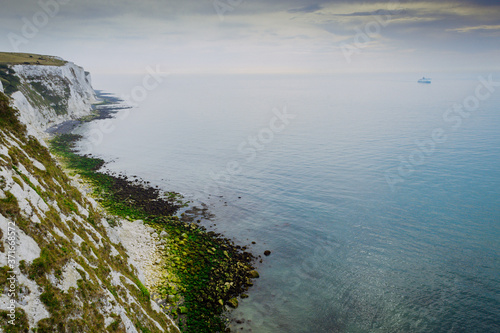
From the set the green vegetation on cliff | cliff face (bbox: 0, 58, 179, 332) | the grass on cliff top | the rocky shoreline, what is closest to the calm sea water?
the rocky shoreline

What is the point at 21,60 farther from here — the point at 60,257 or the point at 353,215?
the point at 353,215

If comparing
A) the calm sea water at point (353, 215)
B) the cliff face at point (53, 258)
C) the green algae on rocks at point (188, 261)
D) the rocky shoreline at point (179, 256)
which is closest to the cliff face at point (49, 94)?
the calm sea water at point (353, 215)

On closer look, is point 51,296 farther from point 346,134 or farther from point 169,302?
point 346,134

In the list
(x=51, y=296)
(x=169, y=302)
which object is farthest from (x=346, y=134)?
(x=51, y=296)

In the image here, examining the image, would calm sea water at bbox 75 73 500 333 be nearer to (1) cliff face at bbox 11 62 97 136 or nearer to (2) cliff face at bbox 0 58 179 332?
(2) cliff face at bbox 0 58 179 332

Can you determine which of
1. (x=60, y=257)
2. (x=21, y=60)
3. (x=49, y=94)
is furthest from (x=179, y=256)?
(x=21, y=60)

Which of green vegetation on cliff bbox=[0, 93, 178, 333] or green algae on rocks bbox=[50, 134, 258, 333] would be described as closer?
green vegetation on cliff bbox=[0, 93, 178, 333]
